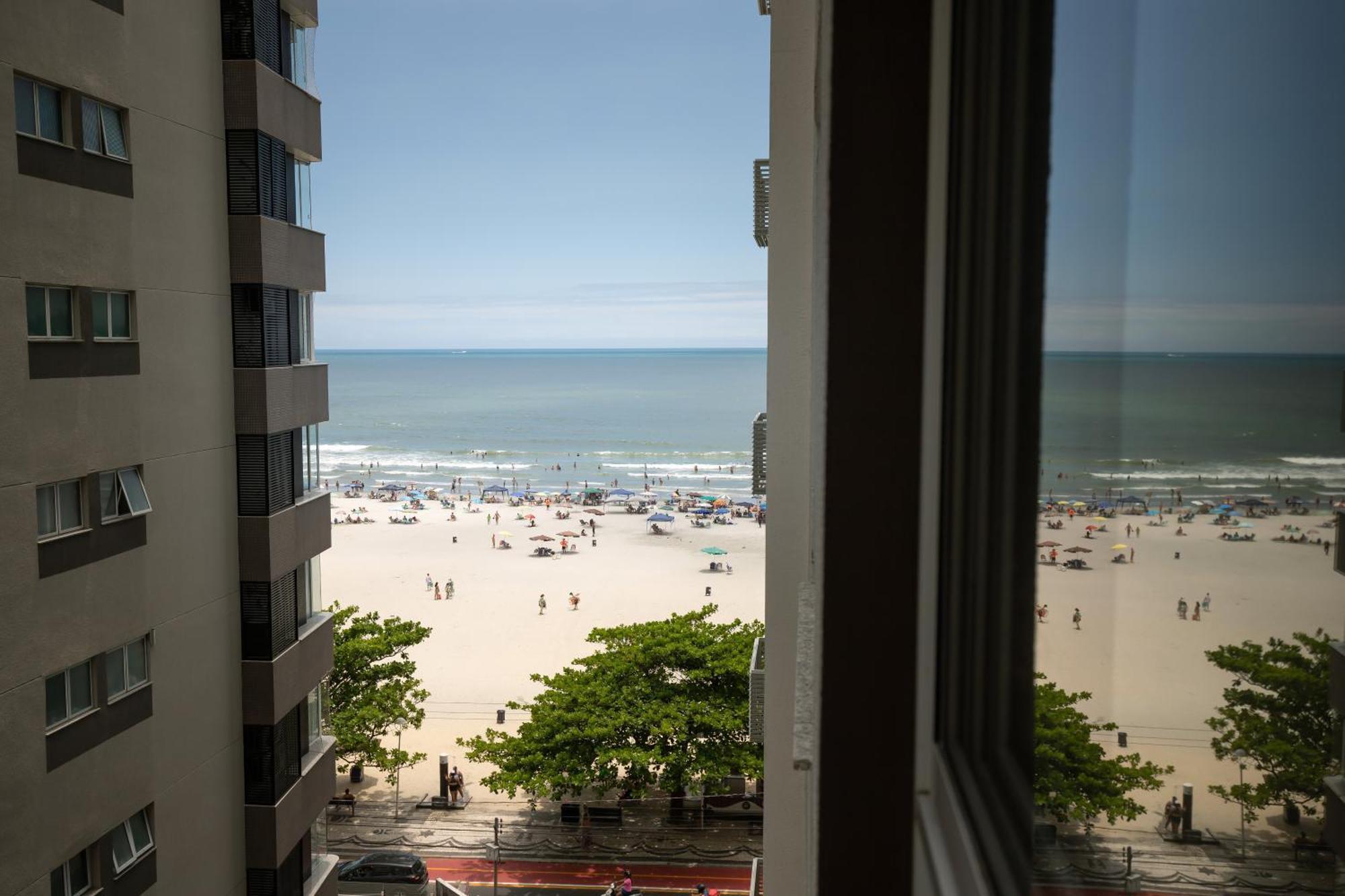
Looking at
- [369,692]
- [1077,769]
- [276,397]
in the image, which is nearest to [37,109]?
[276,397]

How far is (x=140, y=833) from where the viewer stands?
5.68m

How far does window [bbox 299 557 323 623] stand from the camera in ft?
24.6

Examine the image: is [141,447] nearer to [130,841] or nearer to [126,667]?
[126,667]

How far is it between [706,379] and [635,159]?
56.4ft

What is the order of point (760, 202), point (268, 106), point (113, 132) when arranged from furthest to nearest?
point (268, 106)
point (760, 202)
point (113, 132)

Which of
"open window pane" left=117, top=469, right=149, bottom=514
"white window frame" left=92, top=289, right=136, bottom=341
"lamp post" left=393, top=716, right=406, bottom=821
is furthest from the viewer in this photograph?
"lamp post" left=393, top=716, right=406, bottom=821

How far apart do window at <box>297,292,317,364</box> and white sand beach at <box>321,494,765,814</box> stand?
731 cm

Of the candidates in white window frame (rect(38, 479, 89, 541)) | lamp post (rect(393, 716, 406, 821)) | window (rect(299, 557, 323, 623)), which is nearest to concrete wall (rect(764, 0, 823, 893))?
white window frame (rect(38, 479, 89, 541))

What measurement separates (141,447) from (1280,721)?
20.4 ft

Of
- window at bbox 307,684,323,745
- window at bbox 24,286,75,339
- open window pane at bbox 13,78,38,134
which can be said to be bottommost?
window at bbox 307,684,323,745

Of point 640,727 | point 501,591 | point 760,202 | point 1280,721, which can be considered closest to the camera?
point 1280,721

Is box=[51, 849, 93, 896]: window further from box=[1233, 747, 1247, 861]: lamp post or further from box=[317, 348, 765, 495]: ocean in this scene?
Result: box=[317, 348, 765, 495]: ocean

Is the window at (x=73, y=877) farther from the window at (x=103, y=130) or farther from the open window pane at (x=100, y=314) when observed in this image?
the window at (x=103, y=130)

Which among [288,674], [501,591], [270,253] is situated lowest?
[501,591]
